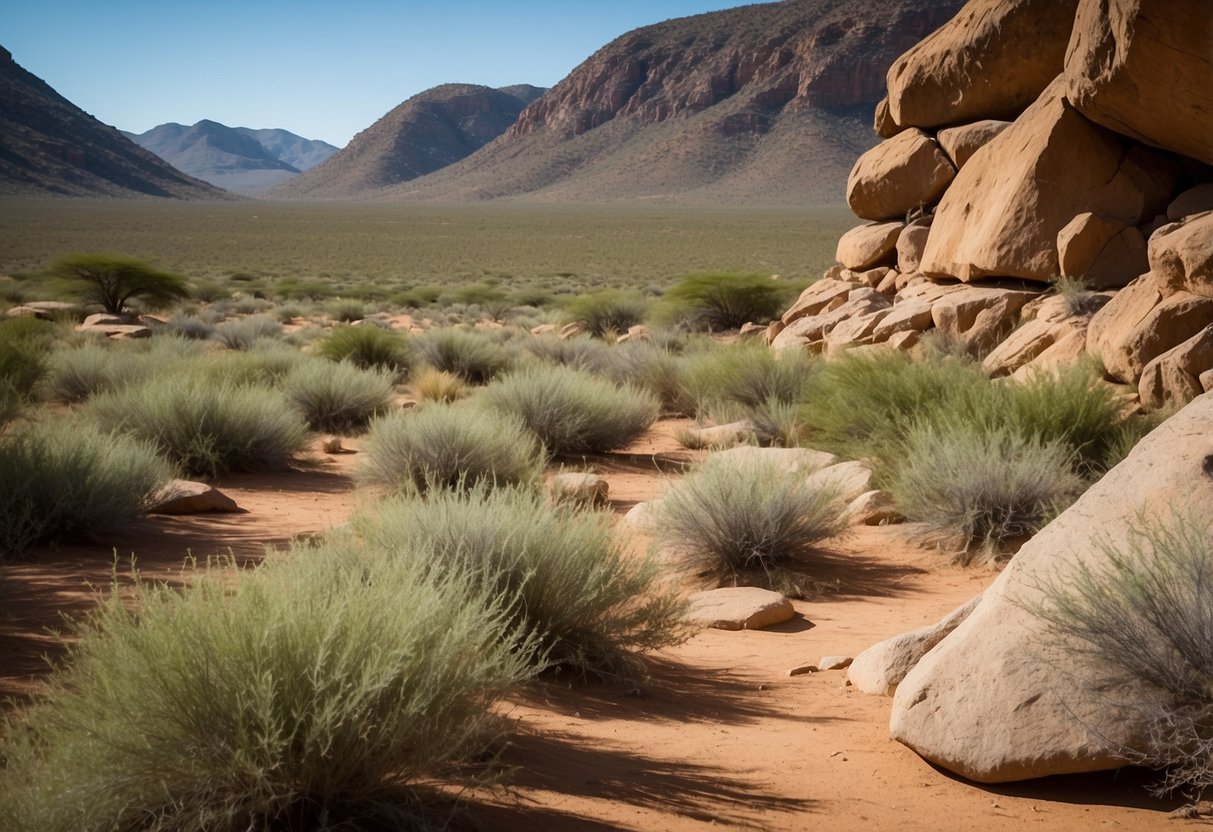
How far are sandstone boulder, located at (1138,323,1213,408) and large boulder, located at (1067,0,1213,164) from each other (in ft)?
8.22

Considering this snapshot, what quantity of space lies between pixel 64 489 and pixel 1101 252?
9.83 m

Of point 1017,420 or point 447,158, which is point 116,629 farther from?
point 447,158

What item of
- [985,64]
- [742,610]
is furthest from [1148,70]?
[742,610]

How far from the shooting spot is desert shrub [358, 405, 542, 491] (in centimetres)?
883

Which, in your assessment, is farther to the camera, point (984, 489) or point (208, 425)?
point (208, 425)

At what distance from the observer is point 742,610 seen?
611cm

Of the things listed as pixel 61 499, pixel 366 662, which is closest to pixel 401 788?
pixel 366 662

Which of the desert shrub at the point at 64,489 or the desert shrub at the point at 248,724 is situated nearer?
the desert shrub at the point at 248,724

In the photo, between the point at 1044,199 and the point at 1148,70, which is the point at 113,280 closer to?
the point at 1044,199

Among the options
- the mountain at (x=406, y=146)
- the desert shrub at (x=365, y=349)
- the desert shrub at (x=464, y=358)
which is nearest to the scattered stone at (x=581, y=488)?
the desert shrub at (x=464, y=358)

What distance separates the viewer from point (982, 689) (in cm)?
375

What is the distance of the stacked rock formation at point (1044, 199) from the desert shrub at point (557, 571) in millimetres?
5378

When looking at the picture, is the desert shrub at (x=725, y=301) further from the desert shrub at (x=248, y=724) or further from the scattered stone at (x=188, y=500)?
the desert shrub at (x=248, y=724)

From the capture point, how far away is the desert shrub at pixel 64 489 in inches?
256
